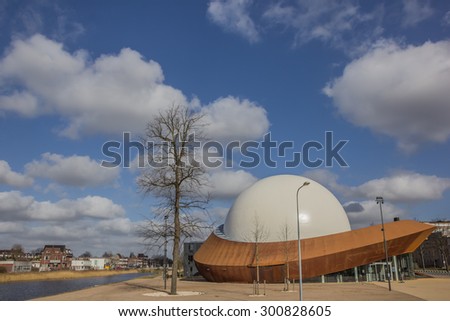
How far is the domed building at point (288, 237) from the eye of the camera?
4106 cm

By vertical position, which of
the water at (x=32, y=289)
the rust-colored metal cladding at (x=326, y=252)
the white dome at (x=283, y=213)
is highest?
the white dome at (x=283, y=213)

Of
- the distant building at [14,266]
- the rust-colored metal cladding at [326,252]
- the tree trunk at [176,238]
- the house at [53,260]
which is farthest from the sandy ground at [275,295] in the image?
the house at [53,260]

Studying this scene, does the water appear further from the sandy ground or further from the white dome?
the white dome

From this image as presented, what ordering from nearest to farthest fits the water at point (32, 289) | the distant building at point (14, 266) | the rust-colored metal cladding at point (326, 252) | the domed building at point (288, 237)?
the rust-colored metal cladding at point (326, 252)
the domed building at point (288, 237)
the water at point (32, 289)
the distant building at point (14, 266)

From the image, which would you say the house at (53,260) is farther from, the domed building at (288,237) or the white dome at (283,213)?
the white dome at (283,213)

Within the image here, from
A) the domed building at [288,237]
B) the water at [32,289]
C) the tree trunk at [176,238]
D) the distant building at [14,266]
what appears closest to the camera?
the tree trunk at [176,238]

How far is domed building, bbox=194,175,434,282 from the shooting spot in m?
41.1

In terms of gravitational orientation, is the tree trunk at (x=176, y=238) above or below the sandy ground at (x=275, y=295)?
above

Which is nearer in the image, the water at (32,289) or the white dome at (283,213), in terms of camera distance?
the water at (32,289)

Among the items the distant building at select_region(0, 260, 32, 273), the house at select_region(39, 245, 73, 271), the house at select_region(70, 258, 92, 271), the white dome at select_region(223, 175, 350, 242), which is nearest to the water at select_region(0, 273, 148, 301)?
the white dome at select_region(223, 175, 350, 242)
